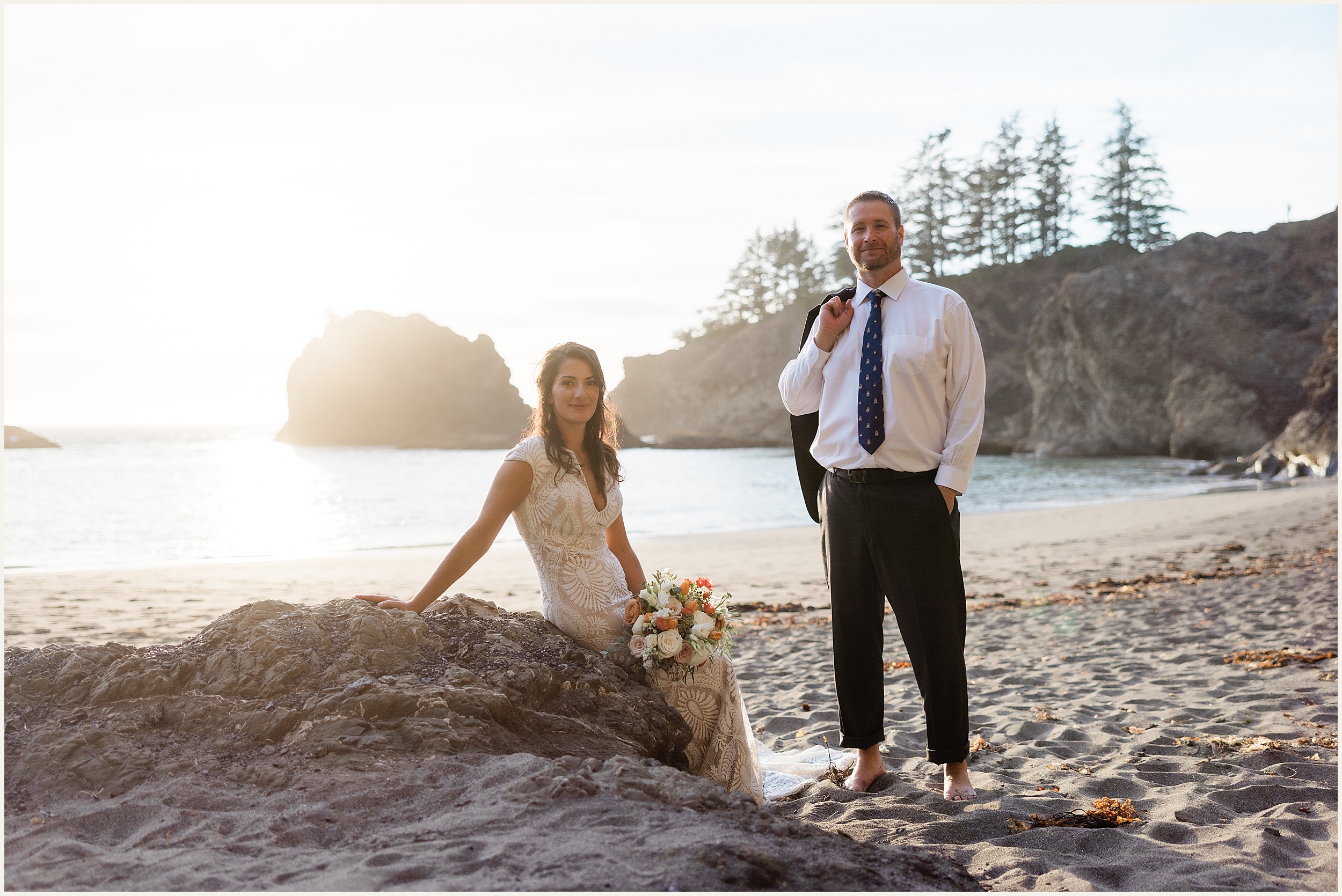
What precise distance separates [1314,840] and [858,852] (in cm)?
178

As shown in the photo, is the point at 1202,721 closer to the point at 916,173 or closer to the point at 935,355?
the point at 935,355

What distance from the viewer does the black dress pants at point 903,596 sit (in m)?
3.57

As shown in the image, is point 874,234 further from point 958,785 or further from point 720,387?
point 720,387

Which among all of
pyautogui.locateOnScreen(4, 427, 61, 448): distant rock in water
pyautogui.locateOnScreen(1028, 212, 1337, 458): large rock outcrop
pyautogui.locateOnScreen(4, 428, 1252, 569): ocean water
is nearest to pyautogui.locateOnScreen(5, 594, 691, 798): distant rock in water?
pyautogui.locateOnScreen(4, 428, 1252, 569): ocean water

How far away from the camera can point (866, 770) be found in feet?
12.6

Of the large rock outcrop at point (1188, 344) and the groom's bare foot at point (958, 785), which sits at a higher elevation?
the large rock outcrop at point (1188, 344)

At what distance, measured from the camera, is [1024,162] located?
65.3 meters

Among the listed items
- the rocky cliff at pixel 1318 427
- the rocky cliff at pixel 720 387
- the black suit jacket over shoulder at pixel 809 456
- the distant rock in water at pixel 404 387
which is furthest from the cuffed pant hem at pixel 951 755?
the distant rock in water at pixel 404 387

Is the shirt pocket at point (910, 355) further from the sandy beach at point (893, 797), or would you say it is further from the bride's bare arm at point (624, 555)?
the sandy beach at point (893, 797)

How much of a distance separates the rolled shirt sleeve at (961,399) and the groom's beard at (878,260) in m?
0.34

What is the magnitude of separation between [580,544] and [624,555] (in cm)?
36

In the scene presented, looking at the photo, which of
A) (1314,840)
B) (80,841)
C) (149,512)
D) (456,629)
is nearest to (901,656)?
(1314,840)

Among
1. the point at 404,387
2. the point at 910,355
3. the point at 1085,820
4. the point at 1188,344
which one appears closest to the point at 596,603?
the point at 910,355

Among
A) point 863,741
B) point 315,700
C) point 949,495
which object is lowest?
point 863,741
